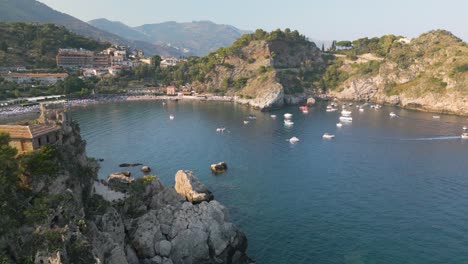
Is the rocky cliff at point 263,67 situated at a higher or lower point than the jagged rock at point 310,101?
higher

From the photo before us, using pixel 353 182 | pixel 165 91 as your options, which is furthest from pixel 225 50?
pixel 353 182

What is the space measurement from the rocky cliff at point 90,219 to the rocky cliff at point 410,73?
122 metres

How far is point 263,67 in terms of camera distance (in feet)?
570

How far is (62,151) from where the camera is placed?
36125mm

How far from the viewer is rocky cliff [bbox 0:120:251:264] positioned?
2748 cm

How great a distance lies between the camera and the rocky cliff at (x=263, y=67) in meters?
169

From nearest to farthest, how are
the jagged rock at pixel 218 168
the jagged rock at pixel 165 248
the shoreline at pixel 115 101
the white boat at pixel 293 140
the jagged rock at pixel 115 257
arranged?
the jagged rock at pixel 115 257
the jagged rock at pixel 165 248
the jagged rock at pixel 218 168
the white boat at pixel 293 140
the shoreline at pixel 115 101

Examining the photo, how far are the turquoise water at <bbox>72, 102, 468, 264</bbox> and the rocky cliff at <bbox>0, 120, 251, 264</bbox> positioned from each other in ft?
21.6

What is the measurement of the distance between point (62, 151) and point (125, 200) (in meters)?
9.69

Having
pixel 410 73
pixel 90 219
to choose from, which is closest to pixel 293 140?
pixel 90 219

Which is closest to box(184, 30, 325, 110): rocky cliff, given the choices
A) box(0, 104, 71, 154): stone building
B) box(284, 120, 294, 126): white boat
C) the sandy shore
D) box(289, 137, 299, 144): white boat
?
the sandy shore

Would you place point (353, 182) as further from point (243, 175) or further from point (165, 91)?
point (165, 91)

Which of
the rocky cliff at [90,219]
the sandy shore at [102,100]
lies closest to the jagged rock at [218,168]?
the rocky cliff at [90,219]

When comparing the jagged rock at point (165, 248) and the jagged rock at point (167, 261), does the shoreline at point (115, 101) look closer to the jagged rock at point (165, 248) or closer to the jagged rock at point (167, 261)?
the jagged rock at point (165, 248)
